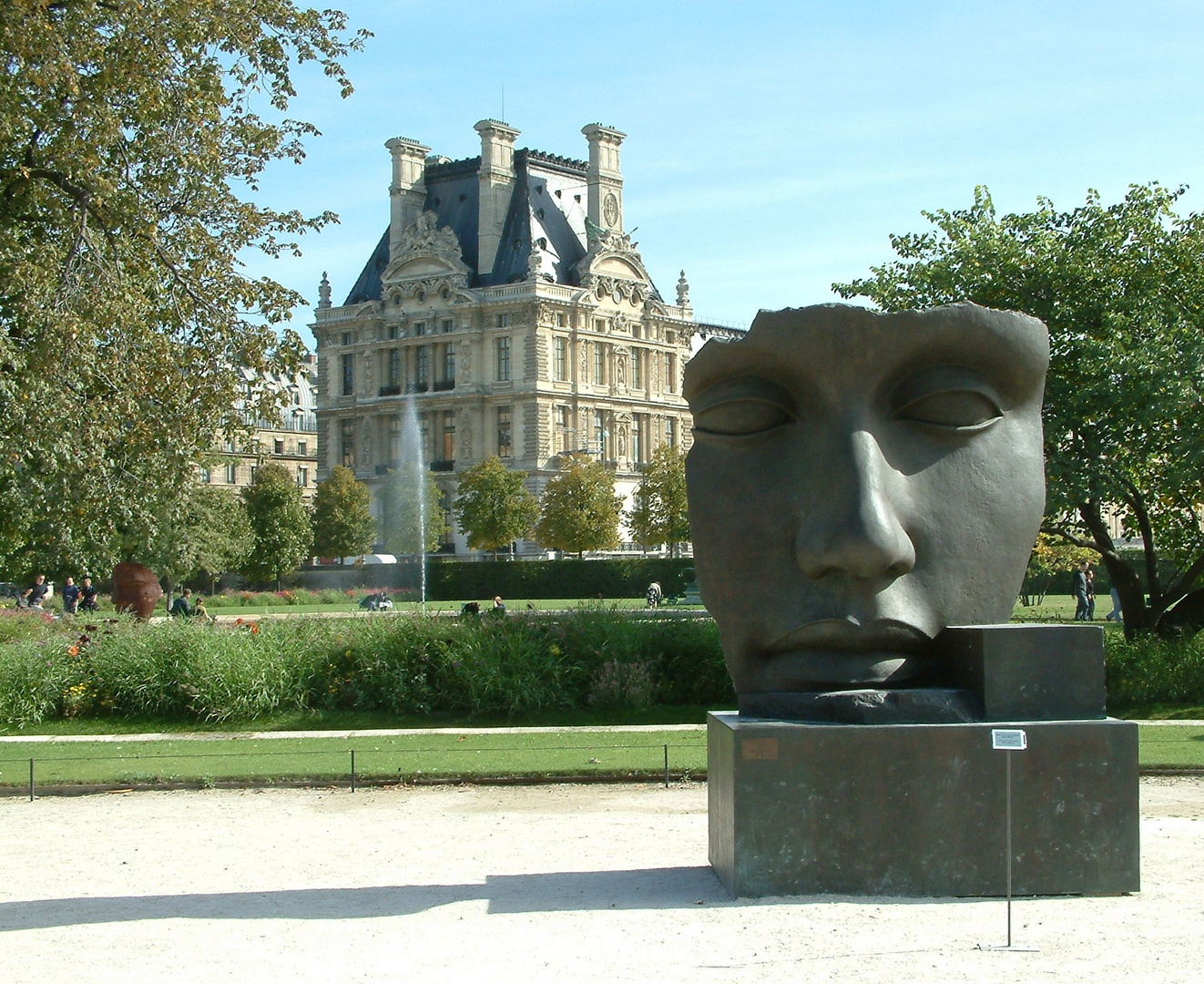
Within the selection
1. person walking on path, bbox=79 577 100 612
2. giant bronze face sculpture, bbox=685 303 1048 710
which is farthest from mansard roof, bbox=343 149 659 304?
giant bronze face sculpture, bbox=685 303 1048 710

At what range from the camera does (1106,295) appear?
64.5 ft

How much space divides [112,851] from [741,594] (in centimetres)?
479

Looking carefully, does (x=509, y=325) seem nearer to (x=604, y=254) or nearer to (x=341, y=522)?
(x=604, y=254)

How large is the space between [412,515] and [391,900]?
7151cm

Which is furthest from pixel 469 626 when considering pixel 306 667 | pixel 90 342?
pixel 90 342

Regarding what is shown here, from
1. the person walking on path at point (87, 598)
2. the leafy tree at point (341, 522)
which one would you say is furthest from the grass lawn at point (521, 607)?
the leafy tree at point (341, 522)

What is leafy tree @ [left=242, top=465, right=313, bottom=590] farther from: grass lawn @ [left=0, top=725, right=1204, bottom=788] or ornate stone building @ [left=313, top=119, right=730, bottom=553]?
grass lawn @ [left=0, top=725, right=1204, bottom=788]

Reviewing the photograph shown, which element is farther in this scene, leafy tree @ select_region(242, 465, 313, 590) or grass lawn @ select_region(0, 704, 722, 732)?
leafy tree @ select_region(242, 465, 313, 590)

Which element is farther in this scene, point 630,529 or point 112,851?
point 630,529

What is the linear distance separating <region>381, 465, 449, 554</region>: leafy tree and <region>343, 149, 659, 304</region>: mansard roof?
13723 millimetres

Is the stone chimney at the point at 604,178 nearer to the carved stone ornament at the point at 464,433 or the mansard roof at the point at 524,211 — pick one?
the mansard roof at the point at 524,211

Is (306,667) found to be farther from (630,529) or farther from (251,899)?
(630,529)

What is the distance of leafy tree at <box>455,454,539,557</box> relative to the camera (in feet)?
237

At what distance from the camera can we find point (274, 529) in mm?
62188
